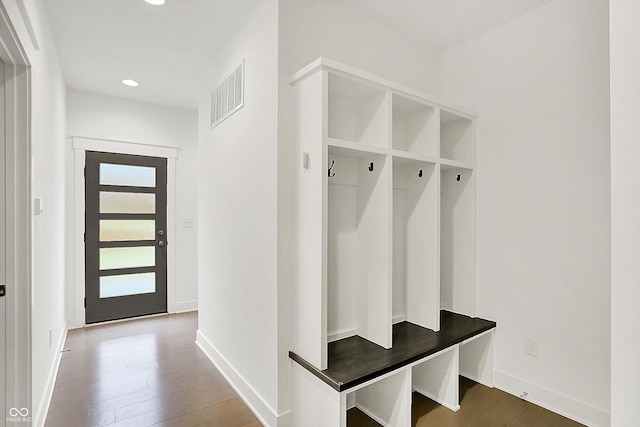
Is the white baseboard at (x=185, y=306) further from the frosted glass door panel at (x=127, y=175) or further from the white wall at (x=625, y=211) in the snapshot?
the white wall at (x=625, y=211)

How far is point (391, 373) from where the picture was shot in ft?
6.07

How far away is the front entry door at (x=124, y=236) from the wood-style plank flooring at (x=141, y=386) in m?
0.60

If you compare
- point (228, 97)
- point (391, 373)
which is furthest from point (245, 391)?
point (228, 97)

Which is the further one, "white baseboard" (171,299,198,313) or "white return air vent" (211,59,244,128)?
"white baseboard" (171,299,198,313)

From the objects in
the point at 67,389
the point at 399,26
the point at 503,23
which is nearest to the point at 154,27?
the point at 399,26

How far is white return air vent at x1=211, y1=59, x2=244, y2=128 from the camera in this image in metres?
2.53

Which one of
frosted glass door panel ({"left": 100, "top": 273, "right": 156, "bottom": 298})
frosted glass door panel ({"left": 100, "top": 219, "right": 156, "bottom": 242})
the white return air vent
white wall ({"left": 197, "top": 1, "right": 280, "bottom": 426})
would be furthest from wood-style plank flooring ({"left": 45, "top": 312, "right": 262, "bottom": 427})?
the white return air vent

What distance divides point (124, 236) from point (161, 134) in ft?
4.68

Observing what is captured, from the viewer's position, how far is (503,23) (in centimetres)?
253

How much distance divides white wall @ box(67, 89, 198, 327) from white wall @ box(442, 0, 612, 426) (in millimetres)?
3680

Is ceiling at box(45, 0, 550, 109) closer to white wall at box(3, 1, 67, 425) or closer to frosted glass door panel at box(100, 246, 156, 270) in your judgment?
white wall at box(3, 1, 67, 425)

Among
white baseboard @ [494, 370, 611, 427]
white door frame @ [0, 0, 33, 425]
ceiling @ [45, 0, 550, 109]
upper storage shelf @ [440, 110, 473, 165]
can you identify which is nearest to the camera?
white door frame @ [0, 0, 33, 425]

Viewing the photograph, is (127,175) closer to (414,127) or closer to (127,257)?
(127,257)

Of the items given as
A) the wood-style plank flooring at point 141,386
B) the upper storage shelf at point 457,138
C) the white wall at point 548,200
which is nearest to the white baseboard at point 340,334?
the wood-style plank flooring at point 141,386
